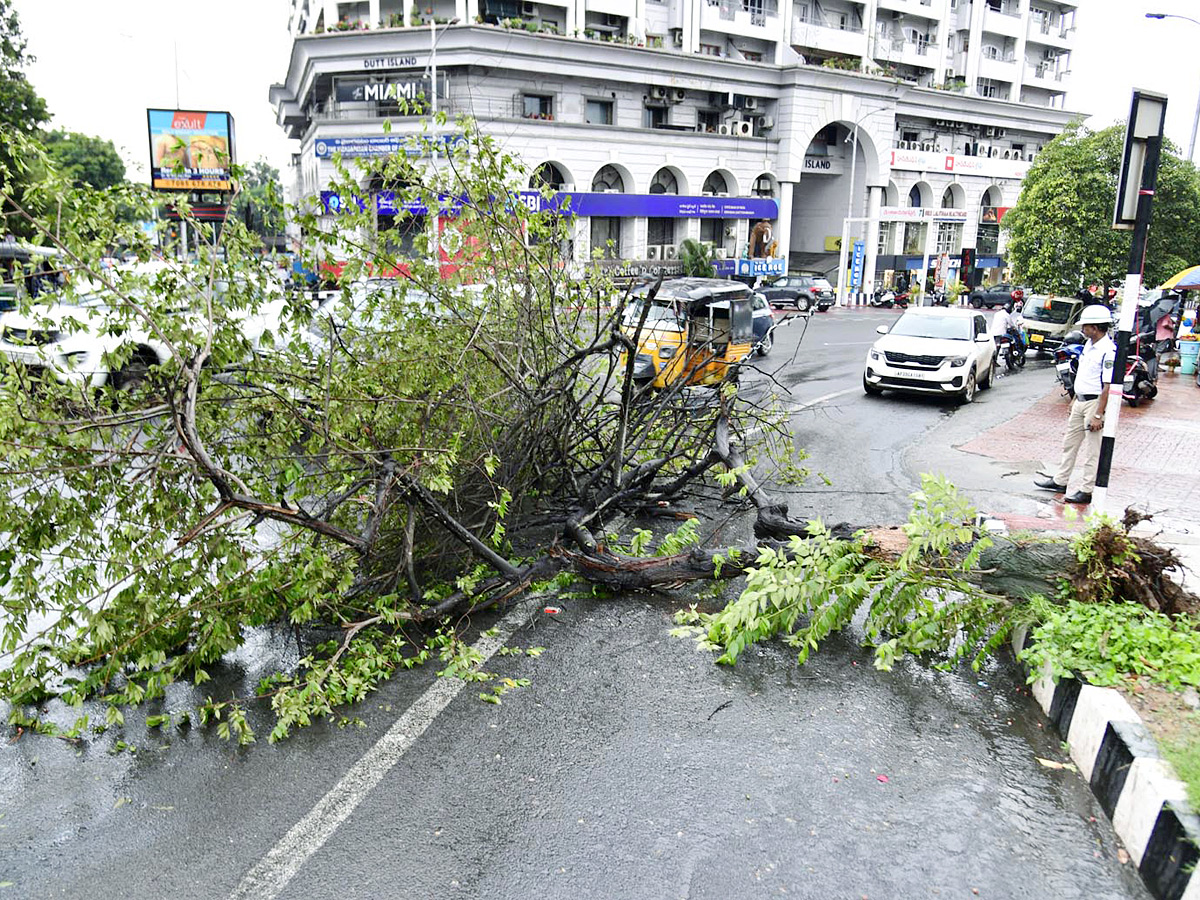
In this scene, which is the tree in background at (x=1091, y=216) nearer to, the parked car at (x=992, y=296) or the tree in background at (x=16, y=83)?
the parked car at (x=992, y=296)

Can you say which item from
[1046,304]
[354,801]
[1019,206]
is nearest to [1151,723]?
[354,801]

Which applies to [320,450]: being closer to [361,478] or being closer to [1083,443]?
[361,478]

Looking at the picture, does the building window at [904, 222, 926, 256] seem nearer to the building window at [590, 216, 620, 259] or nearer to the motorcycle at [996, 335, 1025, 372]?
the building window at [590, 216, 620, 259]

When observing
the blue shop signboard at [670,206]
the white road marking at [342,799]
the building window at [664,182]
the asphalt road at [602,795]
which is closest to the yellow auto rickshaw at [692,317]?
the asphalt road at [602,795]

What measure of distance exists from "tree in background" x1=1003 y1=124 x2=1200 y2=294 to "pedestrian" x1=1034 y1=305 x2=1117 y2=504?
55.9 feet

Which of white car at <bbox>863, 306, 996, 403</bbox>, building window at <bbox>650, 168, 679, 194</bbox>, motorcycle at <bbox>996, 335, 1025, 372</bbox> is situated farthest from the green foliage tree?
building window at <bbox>650, 168, 679, 194</bbox>

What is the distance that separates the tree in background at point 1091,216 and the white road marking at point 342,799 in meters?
24.2

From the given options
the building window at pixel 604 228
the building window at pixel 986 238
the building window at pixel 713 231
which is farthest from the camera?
the building window at pixel 986 238

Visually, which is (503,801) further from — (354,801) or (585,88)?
(585,88)

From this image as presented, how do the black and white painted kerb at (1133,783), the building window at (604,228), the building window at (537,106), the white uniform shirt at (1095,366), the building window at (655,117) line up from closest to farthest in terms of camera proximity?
the black and white painted kerb at (1133,783) < the white uniform shirt at (1095,366) < the building window at (537,106) < the building window at (604,228) < the building window at (655,117)

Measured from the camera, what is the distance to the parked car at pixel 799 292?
41031 millimetres

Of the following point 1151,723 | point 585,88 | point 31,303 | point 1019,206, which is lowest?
point 1151,723

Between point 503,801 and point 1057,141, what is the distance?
1063 inches

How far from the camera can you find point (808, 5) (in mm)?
47969
